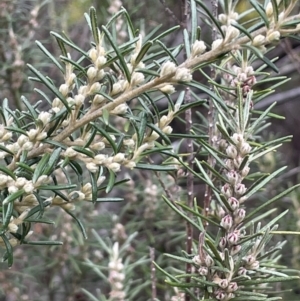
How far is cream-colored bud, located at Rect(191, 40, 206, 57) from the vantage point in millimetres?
425

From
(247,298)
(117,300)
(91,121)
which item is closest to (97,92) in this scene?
(91,121)

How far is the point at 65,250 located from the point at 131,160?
1.90 ft

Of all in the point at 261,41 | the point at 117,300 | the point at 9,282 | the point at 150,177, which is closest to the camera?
the point at 261,41

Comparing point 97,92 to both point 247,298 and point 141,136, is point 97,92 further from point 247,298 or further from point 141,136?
point 247,298

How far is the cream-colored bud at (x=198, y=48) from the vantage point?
1.39ft

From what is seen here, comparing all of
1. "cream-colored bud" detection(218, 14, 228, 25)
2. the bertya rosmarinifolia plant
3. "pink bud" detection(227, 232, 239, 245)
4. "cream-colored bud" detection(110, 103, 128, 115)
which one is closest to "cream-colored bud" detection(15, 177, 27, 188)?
the bertya rosmarinifolia plant

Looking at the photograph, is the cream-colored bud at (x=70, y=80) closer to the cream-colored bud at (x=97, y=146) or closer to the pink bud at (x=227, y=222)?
the cream-colored bud at (x=97, y=146)

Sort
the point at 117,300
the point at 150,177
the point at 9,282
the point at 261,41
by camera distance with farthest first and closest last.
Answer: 1. the point at 150,177
2. the point at 9,282
3. the point at 117,300
4. the point at 261,41

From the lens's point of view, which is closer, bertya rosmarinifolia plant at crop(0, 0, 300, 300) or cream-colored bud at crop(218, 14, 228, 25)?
bertya rosmarinifolia plant at crop(0, 0, 300, 300)

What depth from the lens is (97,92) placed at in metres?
0.45

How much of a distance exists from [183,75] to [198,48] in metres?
0.03

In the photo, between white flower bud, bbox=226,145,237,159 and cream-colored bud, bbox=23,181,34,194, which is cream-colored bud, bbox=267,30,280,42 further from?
cream-colored bud, bbox=23,181,34,194

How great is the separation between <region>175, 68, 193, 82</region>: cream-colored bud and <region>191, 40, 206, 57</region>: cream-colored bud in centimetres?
2

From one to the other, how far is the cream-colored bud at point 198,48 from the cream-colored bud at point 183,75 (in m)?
0.02
